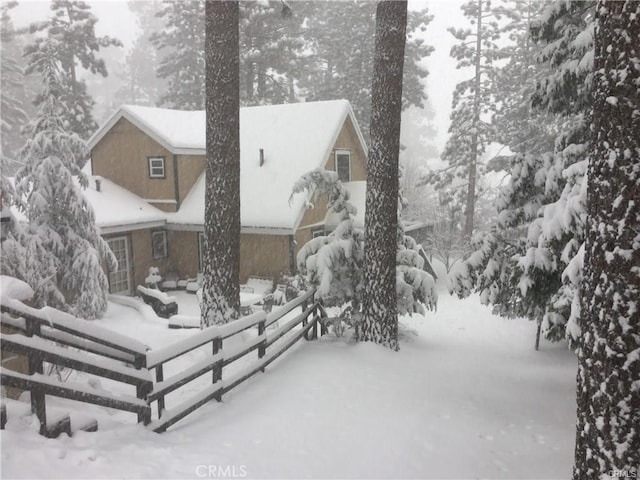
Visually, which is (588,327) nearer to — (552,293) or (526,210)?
(552,293)

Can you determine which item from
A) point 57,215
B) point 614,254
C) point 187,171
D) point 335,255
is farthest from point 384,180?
point 187,171

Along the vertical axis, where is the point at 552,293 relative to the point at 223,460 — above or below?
above

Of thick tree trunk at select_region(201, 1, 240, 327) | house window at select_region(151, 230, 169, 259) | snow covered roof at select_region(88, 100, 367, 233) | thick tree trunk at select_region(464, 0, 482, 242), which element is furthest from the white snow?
thick tree trunk at select_region(464, 0, 482, 242)

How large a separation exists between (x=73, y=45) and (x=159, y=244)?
51.2ft

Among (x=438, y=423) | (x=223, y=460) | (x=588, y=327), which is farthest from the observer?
(x=438, y=423)

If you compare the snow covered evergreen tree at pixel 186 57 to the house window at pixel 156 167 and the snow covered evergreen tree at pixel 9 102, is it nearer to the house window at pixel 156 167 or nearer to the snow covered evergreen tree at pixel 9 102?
the snow covered evergreen tree at pixel 9 102

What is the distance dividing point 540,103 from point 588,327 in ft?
19.0

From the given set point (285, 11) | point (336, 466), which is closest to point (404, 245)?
point (285, 11)

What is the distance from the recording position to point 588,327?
386 cm

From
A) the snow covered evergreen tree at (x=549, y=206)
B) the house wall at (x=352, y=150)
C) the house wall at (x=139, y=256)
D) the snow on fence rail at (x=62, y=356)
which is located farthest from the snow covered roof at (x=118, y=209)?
the snow covered evergreen tree at (x=549, y=206)

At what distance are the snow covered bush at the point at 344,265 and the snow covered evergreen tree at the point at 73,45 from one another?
22530mm

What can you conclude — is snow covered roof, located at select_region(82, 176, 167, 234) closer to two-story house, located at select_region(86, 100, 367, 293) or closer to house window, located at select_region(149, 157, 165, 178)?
two-story house, located at select_region(86, 100, 367, 293)

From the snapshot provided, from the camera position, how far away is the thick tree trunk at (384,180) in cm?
904

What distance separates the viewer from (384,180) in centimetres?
930
